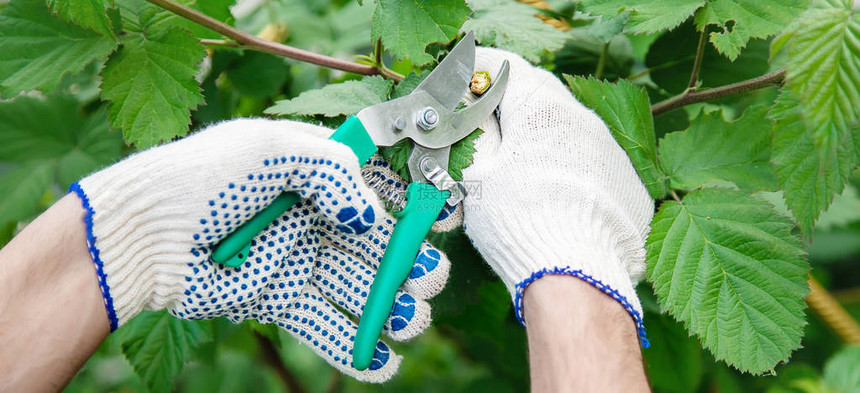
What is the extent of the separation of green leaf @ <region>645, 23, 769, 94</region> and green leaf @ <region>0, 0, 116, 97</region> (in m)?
0.94

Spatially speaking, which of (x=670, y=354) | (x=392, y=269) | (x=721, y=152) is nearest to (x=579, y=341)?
(x=392, y=269)

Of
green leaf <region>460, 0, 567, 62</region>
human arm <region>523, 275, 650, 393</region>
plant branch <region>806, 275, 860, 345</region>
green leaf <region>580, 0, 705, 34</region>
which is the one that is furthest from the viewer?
plant branch <region>806, 275, 860, 345</region>

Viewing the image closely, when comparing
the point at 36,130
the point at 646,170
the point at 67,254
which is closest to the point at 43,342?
the point at 67,254

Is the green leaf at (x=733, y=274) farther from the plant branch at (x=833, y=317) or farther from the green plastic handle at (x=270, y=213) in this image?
the plant branch at (x=833, y=317)

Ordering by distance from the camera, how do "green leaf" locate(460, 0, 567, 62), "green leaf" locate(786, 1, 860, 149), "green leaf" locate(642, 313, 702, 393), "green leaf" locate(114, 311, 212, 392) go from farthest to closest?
"green leaf" locate(642, 313, 702, 393)
"green leaf" locate(114, 311, 212, 392)
"green leaf" locate(460, 0, 567, 62)
"green leaf" locate(786, 1, 860, 149)

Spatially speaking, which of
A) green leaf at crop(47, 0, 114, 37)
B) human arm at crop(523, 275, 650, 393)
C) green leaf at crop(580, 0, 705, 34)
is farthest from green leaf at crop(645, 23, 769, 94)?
green leaf at crop(47, 0, 114, 37)

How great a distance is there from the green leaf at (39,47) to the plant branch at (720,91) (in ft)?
2.94

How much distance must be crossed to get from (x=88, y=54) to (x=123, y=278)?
15.3 inches

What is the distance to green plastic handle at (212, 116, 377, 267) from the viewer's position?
81cm

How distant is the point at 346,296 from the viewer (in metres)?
0.94

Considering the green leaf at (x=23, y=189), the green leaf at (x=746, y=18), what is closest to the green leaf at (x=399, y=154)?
the green leaf at (x=746, y=18)

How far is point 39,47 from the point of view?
0.97m

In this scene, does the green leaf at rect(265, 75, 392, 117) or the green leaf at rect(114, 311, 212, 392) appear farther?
the green leaf at rect(114, 311, 212, 392)

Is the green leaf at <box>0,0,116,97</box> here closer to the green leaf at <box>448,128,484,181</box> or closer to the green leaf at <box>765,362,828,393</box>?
the green leaf at <box>448,128,484,181</box>
